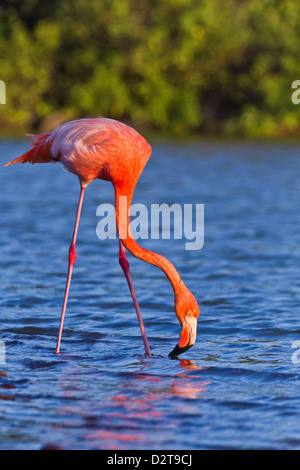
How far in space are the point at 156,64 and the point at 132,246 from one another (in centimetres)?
3407

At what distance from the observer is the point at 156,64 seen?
39562mm

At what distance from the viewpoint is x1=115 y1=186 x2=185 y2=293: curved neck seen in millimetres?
6383

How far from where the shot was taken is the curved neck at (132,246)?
20.9ft

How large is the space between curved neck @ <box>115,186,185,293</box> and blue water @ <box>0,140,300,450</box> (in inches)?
26.8

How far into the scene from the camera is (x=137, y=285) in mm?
9414

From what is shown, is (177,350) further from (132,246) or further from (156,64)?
(156,64)

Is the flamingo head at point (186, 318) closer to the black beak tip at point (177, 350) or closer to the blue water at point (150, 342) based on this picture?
the black beak tip at point (177, 350)

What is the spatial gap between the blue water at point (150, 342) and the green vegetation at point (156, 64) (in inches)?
975

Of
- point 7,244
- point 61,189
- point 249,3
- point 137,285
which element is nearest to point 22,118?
point 249,3

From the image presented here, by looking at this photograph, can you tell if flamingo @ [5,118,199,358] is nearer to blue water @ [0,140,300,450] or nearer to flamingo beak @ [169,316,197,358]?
flamingo beak @ [169,316,197,358]

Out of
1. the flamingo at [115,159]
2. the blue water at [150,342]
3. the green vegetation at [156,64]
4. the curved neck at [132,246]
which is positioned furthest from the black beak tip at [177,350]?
the green vegetation at [156,64]
